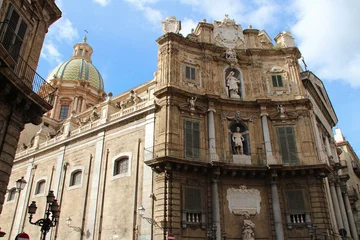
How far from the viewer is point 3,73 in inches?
357

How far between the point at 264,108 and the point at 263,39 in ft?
21.7

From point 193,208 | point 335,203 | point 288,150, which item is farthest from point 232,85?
point 335,203

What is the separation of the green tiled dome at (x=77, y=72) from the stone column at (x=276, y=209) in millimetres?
34464

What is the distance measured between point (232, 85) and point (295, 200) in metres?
8.28

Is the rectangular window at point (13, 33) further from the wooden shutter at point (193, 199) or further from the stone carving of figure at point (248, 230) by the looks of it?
the stone carving of figure at point (248, 230)

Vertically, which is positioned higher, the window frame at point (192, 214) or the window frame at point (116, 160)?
the window frame at point (116, 160)

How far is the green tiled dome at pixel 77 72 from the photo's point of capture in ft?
154

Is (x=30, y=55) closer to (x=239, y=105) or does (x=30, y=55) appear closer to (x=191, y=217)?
(x=191, y=217)

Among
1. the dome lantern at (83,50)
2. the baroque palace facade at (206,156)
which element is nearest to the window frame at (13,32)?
the baroque palace facade at (206,156)

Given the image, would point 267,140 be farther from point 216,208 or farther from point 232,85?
point 216,208

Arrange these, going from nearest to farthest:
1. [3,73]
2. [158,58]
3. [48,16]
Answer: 1. [3,73]
2. [48,16]
3. [158,58]

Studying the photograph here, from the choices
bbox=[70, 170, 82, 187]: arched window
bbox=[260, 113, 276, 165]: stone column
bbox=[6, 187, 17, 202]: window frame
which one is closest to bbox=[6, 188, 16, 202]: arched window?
bbox=[6, 187, 17, 202]: window frame

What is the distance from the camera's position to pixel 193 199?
18.0 meters

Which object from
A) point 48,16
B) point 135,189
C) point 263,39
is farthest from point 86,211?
point 263,39
